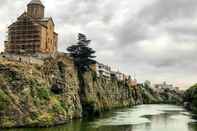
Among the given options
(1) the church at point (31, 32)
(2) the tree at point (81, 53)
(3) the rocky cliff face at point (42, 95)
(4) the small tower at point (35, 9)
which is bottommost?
(3) the rocky cliff face at point (42, 95)

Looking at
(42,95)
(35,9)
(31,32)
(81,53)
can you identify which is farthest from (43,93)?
(35,9)

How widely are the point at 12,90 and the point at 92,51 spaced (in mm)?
46993

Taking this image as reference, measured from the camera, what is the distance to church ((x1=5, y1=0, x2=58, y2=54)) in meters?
146

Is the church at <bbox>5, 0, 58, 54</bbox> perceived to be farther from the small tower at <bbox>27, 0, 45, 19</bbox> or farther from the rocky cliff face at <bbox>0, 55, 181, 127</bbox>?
the rocky cliff face at <bbox>0, 55, 181, 127</bbox>

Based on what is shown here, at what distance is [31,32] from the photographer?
Result: 147 meters

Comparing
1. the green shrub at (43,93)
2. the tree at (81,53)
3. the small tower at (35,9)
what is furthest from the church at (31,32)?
the green shrub at (43,93)

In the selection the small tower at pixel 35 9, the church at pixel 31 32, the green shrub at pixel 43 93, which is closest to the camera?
the green shrub at pixel 43 93

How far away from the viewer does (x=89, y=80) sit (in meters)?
140

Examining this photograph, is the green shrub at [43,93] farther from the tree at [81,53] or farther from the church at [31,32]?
the church at [31,32]

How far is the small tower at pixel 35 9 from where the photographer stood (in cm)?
15125

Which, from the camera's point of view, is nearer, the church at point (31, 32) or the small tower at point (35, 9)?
the church at point (31, 32)

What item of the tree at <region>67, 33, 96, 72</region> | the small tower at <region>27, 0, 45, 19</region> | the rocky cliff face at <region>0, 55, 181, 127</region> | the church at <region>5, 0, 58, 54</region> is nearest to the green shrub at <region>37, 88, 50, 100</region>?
the rocky cliff face at <region>0, 55, 181, 127</region>

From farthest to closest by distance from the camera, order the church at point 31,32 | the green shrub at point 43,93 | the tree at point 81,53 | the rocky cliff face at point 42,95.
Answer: the church at point 31,32, the tree at point 81,53, the green shrub at point 43,93, the rocky cliff face at point 42,95

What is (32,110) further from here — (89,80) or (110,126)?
(89,80)
